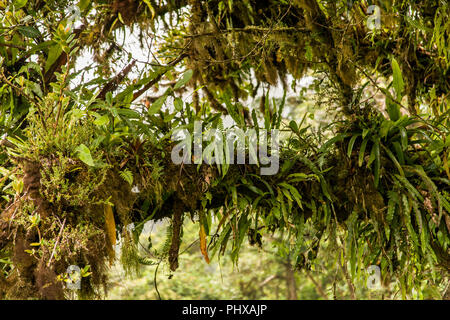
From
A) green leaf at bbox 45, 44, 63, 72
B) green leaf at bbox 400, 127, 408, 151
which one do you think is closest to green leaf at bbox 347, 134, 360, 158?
green leaf at bbox 400, 127, 408, 151

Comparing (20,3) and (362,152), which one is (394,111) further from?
(20,3)

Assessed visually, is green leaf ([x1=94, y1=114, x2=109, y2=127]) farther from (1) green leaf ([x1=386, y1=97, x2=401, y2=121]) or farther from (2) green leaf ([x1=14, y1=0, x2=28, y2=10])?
(1) green leaf ([x1=386, y1=97, x2=401, y2=121])

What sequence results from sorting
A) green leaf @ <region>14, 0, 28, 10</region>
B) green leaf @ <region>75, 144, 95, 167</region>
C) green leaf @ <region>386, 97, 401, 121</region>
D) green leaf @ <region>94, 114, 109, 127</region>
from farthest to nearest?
1. green leaf @ <region>386, 97, 401, 121</region>
2. green leaf @ <region>14, 0, 28, 10</region>
3. green leaf @ <region>94, 114, 109, 127</region>
4. green leaf @ <region>75, 144, 95, 167</region>

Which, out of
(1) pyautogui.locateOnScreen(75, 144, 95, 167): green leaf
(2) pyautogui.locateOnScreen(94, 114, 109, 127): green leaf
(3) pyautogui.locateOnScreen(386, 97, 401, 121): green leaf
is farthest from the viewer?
(3) pyautogui.locateOnScreen(386, 97, 401, 121): green leaf

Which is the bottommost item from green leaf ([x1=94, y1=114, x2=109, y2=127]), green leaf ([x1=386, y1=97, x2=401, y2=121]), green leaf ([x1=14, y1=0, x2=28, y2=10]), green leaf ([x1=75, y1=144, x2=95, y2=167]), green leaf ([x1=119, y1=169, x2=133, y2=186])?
green leaf ([x1=119, y1=169, x2=133, y2=186])

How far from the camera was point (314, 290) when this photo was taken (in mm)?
7652

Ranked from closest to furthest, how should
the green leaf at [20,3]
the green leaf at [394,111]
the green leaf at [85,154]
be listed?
the green leaf at [85,154], the green leaf at [20,3], the green leaf at [394,111]

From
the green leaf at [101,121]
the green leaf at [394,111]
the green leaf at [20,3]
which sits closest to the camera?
the green leaf at [101,121]

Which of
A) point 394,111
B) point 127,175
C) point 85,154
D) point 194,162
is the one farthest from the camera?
point 394,111

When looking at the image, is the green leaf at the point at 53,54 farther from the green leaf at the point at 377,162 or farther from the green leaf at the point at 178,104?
the green leaf at the point at 377,162

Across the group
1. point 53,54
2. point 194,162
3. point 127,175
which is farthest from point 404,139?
point 53,54

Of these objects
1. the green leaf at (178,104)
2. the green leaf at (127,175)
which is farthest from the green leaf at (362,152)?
the green leaf at (127,175)

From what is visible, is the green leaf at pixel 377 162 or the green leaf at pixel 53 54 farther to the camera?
the green leaf at pixel 53 54

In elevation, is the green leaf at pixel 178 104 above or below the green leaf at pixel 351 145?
above
